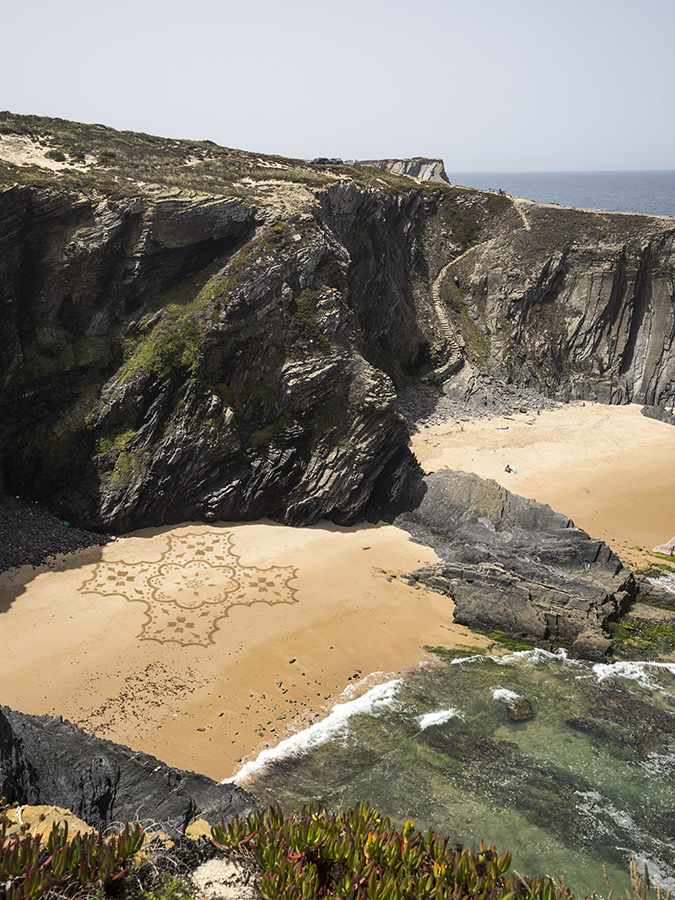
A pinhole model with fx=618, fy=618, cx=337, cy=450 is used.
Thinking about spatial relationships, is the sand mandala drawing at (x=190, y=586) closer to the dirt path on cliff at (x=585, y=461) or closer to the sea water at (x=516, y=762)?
the sea water at (x=516, y=762)

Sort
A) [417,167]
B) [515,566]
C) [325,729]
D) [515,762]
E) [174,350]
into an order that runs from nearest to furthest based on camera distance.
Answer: [515,762] < [325,729] < [515,566] < [174,350] < [417,167]

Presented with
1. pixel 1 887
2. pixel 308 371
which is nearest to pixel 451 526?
pixel 308 371

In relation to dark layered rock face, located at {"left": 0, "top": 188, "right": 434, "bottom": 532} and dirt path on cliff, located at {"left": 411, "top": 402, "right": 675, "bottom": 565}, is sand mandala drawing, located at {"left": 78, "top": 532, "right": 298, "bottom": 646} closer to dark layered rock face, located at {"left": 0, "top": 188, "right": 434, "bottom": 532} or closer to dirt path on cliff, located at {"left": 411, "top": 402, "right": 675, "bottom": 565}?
dark layered rock face, located at {"left": 0, "top": 188, "right": 434, "bottom": 532}

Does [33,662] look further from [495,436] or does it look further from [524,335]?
[524,335]

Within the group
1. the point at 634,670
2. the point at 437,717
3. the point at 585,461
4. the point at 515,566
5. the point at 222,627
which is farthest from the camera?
the point at 585,461

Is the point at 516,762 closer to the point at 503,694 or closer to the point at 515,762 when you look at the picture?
the point at 515,762

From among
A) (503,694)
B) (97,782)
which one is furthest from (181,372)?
(97,782)

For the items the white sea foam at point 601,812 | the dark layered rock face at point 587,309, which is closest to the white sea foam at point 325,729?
the white sea foam at point 601,812
